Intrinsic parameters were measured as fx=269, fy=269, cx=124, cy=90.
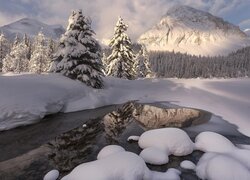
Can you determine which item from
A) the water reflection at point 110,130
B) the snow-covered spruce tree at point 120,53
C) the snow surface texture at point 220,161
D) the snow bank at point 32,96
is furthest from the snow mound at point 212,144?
the snow-covered spruce tree at point 120,53

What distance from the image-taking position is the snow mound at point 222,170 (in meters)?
8.07

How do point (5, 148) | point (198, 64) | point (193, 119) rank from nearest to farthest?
1. point (5, 148)
2. point (193, 119)
3. point (198, 64)

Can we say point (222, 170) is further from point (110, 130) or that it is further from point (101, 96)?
point (101, 96)

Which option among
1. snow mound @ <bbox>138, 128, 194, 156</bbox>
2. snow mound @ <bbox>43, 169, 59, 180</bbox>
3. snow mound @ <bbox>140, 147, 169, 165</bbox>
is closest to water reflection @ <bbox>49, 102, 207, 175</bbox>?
snow mound @ <bbox>43, 169, 59, 180</bbox>

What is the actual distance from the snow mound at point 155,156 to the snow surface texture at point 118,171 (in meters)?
0.77

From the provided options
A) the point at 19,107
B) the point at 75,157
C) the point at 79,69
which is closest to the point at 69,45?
the point at 79,69

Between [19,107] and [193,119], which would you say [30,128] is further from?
[193,119]

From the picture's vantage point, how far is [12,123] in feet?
44.1

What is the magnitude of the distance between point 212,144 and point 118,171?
4867mm

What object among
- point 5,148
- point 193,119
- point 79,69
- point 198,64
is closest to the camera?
point 5,148

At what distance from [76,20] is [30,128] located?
12049 millimetres

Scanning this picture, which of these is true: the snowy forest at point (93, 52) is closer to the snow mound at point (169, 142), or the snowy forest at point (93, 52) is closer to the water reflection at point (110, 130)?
the water reflection at point (110, 130)

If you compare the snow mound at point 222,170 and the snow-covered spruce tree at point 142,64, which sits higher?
the snow-covered spruce tree at point 142,64

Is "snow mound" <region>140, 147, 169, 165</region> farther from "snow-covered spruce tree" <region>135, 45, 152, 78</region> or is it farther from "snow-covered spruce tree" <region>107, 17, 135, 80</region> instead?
"snow-covered spruce tree" <region>135, 45, 152, 78</region>
